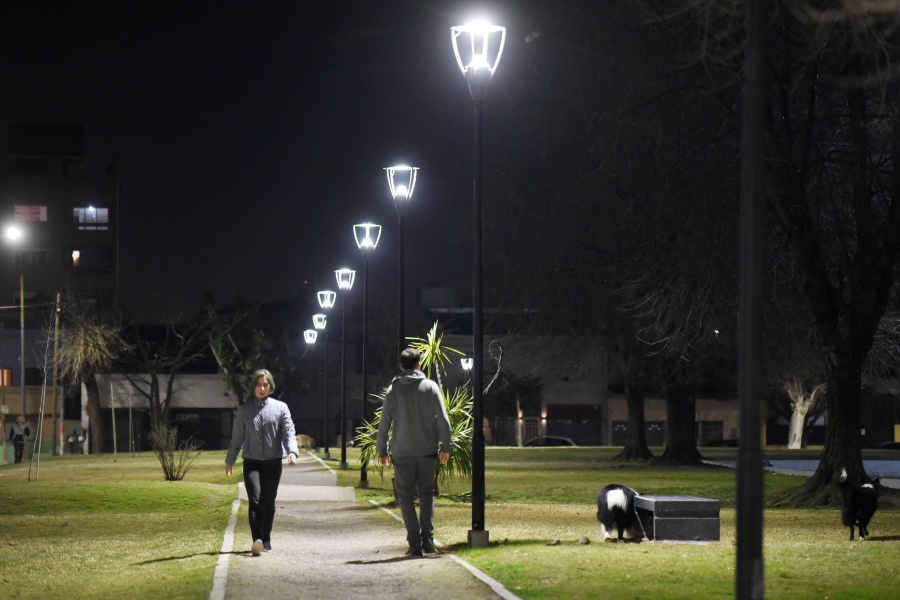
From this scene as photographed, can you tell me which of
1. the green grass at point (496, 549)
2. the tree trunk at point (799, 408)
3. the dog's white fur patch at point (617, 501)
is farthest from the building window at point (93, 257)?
the dog's white fur patch at point (617, 501)

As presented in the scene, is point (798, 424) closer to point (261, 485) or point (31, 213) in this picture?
point (261, 485)

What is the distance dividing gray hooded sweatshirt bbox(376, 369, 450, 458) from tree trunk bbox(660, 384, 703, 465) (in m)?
32.7

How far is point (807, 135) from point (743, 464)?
14797 mm

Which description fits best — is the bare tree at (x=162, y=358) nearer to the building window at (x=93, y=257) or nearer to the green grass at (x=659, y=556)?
the building window at (x=93, y=257)

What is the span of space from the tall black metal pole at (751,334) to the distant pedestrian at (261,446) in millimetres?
6294

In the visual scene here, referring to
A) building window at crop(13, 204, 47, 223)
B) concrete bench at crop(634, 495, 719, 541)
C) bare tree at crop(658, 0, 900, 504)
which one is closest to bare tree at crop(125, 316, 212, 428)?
building window at crop(13, 204, 47, 223)

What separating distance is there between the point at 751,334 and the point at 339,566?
19.7ft

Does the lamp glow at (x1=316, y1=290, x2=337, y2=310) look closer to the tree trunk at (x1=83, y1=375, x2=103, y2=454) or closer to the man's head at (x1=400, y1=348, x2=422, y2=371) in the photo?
the man's head at (x1=400, y1=348, x2=422, y2=371)

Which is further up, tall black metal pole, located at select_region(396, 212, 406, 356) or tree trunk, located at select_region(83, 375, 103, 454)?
tall black metal pole, located at select_region(396, 212, 406, 356)

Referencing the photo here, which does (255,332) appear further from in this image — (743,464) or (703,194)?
(743,464)

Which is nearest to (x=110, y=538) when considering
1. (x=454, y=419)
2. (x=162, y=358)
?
(x=454, y=419)

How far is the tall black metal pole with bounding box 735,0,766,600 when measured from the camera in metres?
7.18

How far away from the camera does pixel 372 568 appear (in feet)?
39.3

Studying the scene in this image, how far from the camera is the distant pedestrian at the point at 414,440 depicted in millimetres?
12617
